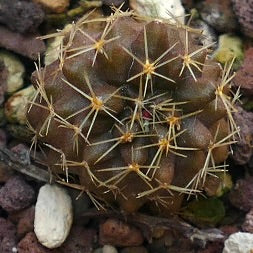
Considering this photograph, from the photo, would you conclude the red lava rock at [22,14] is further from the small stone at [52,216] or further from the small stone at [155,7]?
the small stone at [52,216]

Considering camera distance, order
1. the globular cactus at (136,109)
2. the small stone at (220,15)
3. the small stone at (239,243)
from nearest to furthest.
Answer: the globular cactus at (136,109), the small stone at (239,243), the small stone at (220,15)

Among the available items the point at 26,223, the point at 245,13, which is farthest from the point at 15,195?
the point at 245,13

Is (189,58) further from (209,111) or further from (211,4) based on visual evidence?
(211,4)

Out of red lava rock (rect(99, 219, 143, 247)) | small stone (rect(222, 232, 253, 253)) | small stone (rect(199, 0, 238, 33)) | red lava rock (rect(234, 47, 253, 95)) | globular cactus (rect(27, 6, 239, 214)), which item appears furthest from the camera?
small stone (rect(199, 0, 238, 33))

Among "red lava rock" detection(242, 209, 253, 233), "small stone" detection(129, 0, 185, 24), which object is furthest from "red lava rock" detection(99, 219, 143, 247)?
"small stone" detection(129, 0, 185, 24)

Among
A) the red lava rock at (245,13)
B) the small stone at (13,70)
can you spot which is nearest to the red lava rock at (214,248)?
the red lava rock at (245,13)

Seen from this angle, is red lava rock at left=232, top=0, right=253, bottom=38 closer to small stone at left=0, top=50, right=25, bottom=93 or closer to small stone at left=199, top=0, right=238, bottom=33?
small stone at left=199, top=0, right=238, bottom=33
